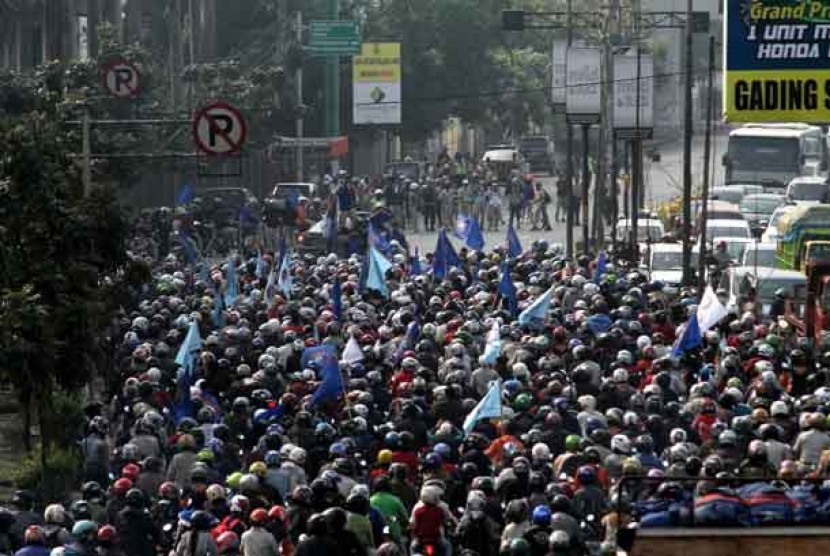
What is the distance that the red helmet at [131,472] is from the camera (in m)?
20.9

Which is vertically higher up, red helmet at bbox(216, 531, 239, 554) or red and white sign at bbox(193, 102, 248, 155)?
red and white sign at bbox(193, 102, 248, 155)

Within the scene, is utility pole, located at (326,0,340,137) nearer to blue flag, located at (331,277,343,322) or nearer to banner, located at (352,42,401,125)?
banner, located at (352,42,401,125)

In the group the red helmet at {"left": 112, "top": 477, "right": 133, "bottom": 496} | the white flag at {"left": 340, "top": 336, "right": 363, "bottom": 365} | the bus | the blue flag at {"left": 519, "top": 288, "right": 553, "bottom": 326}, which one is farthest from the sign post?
the red helmet at {"left": 112, "top": 477, "right": 133, "bottom": 496}

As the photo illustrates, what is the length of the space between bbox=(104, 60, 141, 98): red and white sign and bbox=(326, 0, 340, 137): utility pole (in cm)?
2751

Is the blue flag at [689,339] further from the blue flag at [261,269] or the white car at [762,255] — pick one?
the white car at [762,255]

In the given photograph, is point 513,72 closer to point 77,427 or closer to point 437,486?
point 77,427

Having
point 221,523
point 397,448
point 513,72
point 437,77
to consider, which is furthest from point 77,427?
point 513,72

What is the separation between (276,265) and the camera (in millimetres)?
40625

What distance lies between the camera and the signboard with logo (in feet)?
160

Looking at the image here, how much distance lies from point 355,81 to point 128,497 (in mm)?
56587

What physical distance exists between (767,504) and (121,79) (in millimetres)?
31416

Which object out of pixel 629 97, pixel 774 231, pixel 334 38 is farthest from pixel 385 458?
pixel 334 38

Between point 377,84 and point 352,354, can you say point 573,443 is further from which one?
point 377,84

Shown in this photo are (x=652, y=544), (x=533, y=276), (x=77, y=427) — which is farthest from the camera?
(x=533, y=276)
